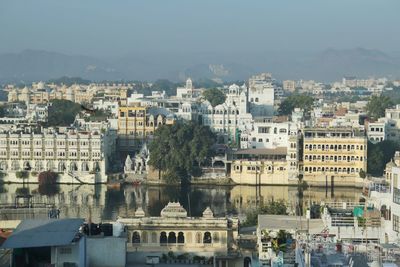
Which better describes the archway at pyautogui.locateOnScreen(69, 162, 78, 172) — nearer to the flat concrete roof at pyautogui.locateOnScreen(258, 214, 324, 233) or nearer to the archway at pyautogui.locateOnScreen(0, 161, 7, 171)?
the archway at pyautogui.locateOnScreen(0, 161, 7, 171)

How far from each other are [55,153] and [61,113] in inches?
459

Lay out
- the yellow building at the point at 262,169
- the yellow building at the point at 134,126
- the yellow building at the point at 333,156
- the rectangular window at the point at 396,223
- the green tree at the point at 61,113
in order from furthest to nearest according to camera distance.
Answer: the green tree at the point at 61,113, the yellow building at the point at 134,126, the yellow building at the point at 262,169, the yellow building at the point at 333,156, the rectangular window at the point at 396,223

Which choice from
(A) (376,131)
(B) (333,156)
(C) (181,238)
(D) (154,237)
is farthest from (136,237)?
(A) (376,131)

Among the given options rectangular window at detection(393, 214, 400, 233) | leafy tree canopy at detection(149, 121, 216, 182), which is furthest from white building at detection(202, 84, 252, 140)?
rectangular window at detection(393, 214, 400, 233)

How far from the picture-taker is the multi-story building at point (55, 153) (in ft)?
113

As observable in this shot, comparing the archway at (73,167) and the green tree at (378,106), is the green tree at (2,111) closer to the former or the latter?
the archway at (73,167)

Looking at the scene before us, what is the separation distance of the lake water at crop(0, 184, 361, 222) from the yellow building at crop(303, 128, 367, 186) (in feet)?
3.30

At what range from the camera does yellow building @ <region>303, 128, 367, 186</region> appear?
33219 millimetres

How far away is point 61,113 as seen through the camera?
152ft

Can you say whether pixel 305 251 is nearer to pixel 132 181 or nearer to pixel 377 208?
pixel 377 208

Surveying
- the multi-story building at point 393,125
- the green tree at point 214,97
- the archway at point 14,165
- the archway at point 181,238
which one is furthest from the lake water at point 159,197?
the green tree at point 214,97

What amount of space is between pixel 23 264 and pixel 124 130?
29.8 metres

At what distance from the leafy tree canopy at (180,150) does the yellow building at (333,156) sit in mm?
4064

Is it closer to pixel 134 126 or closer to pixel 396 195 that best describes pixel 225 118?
pixel 134 126
